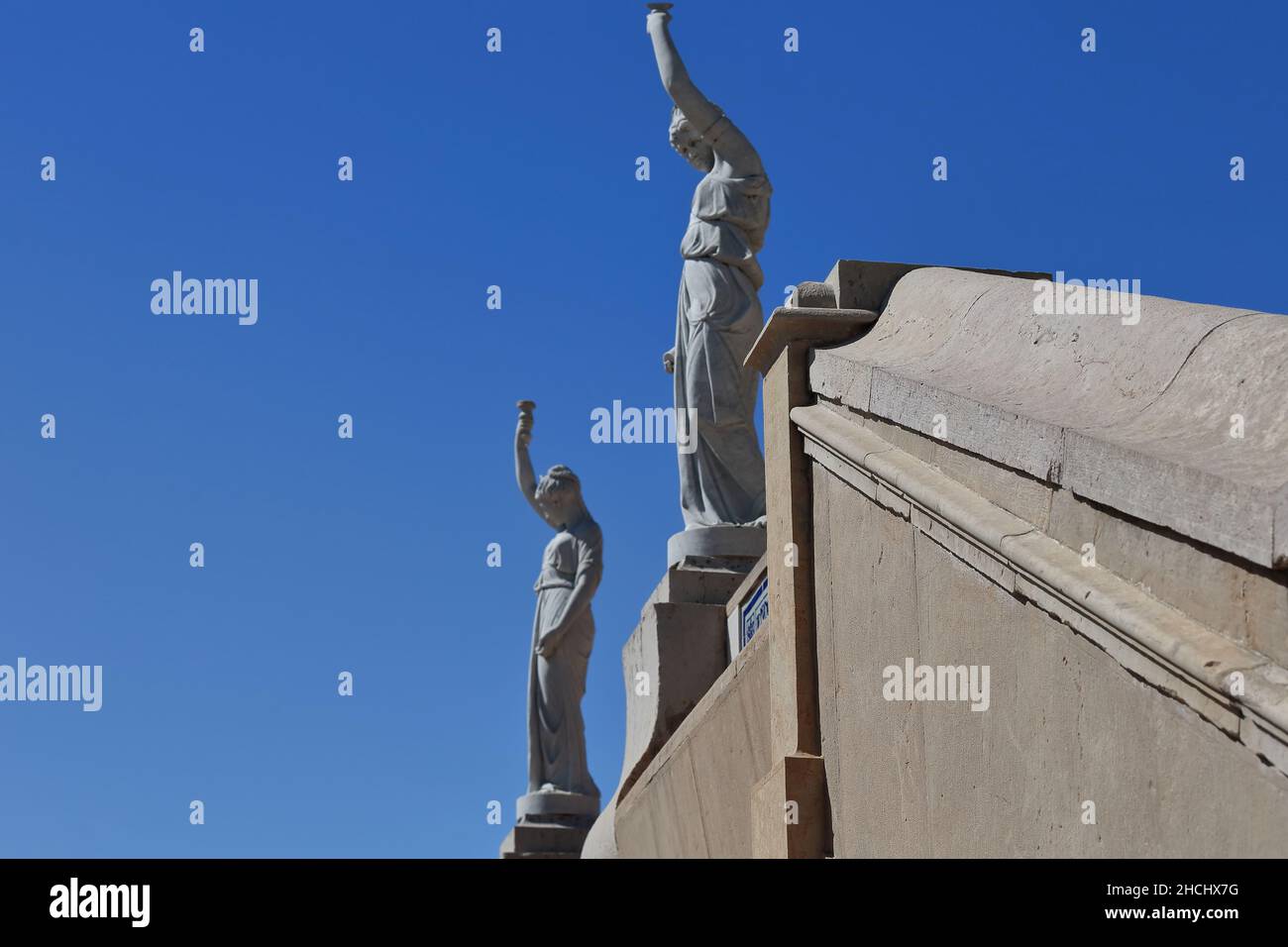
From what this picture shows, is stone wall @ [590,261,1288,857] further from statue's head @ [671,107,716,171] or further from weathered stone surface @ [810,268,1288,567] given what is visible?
statue's head @ [671,107,716,171]

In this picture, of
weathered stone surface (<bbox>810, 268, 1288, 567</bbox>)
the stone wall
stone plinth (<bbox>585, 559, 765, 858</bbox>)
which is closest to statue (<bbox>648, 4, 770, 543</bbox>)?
stone plinth (<bbox>585, 559, 765, 858</bbox>)

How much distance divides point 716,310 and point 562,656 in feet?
15.5

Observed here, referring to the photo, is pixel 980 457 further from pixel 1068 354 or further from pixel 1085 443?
pixel 1085 443

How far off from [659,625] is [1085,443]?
621cm

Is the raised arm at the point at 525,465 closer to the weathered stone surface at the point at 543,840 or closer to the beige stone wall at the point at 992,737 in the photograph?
the weathered stone surface at the point at 543,840

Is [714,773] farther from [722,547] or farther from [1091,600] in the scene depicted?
[1091,600]

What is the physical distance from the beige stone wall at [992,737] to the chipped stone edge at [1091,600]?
0.04 m

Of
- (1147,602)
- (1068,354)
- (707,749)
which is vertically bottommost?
(707,749)

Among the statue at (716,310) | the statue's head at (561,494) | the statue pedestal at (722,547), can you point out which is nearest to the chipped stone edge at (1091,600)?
the statue pedestal at (722,547)

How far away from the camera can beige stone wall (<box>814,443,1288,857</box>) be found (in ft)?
9.59

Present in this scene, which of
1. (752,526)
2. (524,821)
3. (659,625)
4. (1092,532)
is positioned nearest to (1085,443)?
(1092,532)

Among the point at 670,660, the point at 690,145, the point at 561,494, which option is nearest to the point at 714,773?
the point at 670,660

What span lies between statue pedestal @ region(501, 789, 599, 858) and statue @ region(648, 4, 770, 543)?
4.45 m

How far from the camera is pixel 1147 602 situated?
3.06 m
